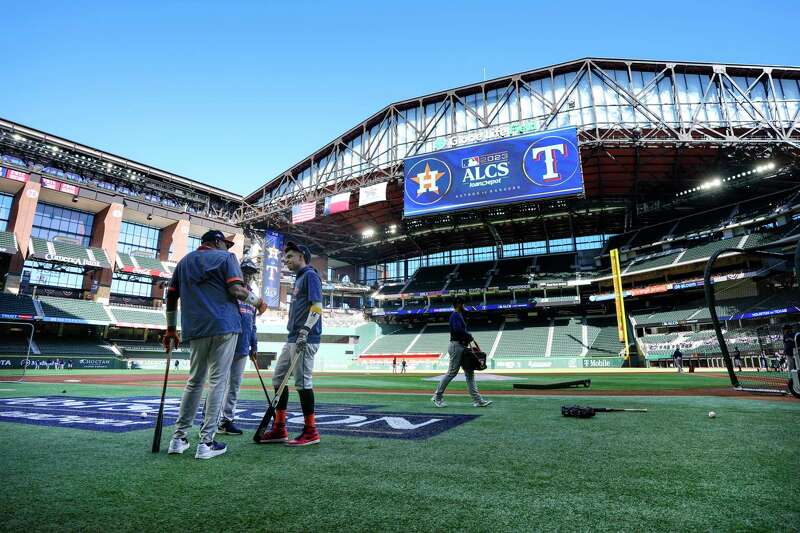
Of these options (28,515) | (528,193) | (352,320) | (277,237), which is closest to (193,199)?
(277,237)

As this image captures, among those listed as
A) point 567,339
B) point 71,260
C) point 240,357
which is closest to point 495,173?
point 567,339

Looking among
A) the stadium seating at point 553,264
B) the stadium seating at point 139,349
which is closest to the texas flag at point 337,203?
the stadium seating at point 139,349

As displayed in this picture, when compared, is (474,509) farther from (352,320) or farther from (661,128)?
(352,320)

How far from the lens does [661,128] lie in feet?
85.9

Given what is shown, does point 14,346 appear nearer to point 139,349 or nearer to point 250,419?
point 139,349

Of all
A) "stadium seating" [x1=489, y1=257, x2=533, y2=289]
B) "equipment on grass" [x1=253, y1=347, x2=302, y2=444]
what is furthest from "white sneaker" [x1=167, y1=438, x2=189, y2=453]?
"stadium seating" [x1=489, y1=257, x2=533, y2=289]

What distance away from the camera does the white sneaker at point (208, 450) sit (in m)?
3.25

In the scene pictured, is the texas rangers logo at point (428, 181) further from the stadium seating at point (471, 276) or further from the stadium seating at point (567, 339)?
the stadium seating at point (471, 276)

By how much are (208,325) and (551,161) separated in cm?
2530

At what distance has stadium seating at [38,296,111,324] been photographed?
31.9 metres

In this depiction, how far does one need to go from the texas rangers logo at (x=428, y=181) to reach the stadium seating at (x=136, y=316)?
89.0 feet

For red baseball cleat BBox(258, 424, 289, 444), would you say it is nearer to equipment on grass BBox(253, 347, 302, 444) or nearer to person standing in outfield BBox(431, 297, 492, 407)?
equipment on grass BBox(253, 347, 302, 444)

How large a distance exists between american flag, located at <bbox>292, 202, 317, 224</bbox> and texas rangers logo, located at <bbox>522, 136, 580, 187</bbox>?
1687cm

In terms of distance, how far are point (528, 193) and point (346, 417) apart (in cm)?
2256
